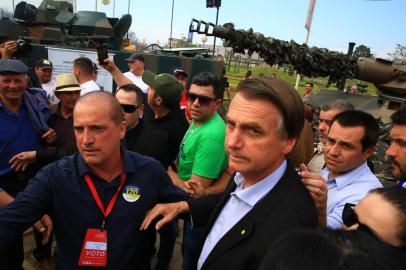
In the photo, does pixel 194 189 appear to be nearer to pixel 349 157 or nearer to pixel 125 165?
pixel 125 165

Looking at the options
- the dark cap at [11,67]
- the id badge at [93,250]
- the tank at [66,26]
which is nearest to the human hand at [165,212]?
the id badge at [93,250]

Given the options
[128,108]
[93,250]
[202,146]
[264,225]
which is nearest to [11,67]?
[128,108]

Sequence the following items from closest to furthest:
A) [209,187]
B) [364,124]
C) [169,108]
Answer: [364,124] → [209,187] → [169,108]

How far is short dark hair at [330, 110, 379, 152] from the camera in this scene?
2.29 metres

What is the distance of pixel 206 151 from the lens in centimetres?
262

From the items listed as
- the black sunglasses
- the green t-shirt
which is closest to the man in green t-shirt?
the green t-shirt

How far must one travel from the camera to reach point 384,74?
6.86 metres

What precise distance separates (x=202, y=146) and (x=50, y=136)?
5.02 ft

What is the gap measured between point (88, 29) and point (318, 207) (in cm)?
999

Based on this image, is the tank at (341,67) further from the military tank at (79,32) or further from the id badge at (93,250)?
the id badge at (93,250)

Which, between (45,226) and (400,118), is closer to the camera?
(45,226)

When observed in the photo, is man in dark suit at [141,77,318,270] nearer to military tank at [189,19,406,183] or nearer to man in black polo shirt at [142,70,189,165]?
man in black polo shirt at [142,70,189,165]

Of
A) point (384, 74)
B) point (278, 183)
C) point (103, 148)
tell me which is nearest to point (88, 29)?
point (384, 74)

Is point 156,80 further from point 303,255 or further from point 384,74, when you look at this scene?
point 384,74
